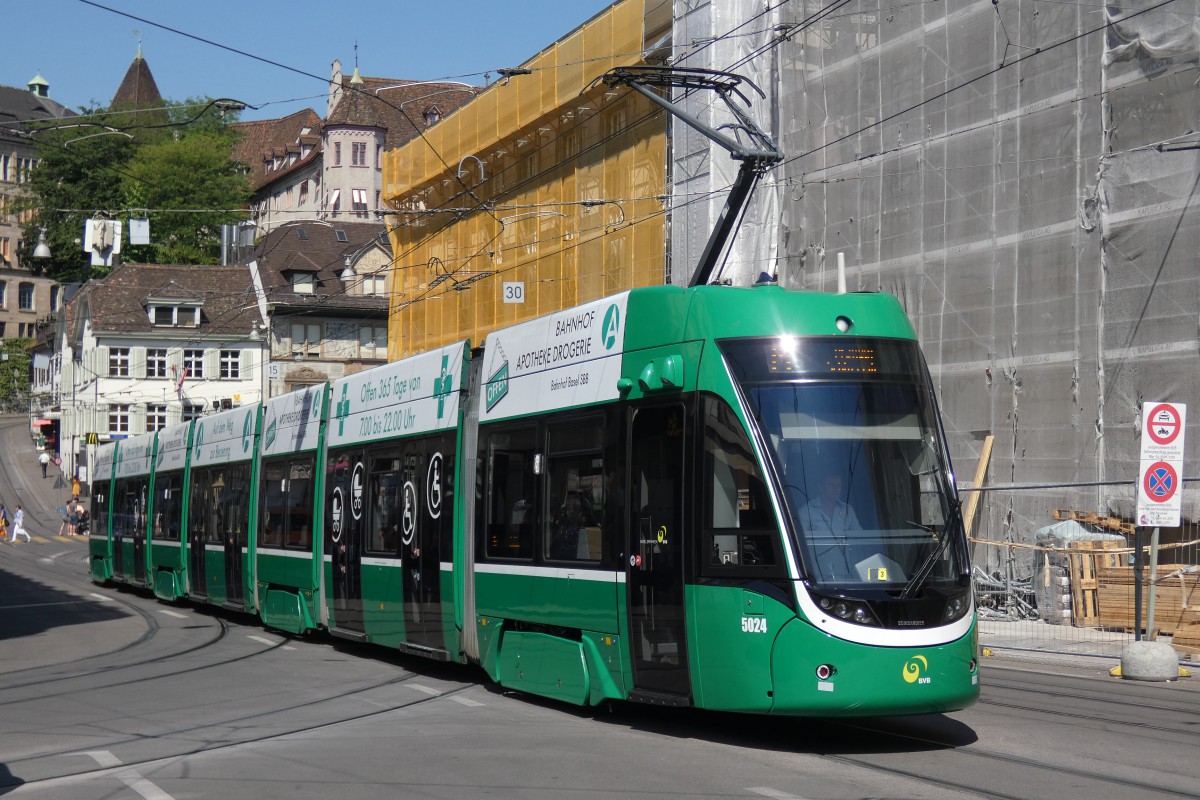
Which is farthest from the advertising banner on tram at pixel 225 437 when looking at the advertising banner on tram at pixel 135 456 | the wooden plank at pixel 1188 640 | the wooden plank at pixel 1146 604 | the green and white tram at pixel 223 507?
the wooden plank at pixel 1188 640

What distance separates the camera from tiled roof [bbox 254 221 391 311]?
76688mm

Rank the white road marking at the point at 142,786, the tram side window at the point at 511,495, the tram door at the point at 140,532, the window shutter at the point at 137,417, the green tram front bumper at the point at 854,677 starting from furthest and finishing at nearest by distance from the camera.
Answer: the window shutter at the point at 137,417 < the tram door at the point at 140,532 < the tram side window at the point at 511,495 < the green tram front bumper at the point at 854,677 < the white road marking at the point at 142,786

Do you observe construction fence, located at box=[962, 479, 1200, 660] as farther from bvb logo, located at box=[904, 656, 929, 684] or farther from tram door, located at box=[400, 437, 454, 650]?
bvb logo, located at box=[904, 656, 929, 684]

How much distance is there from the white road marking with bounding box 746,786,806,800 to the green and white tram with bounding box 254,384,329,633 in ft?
36.0

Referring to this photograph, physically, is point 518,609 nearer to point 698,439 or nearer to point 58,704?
point 698,439

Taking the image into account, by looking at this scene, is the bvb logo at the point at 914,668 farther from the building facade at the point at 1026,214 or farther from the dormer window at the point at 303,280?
the dormer window at the point at 303,280

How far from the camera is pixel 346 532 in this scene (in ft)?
58.3

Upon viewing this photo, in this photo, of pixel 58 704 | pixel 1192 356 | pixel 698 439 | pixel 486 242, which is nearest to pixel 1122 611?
pixel 1192 356

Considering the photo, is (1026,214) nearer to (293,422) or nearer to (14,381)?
(293,422)

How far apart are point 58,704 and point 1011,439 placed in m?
15.4

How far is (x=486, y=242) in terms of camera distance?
42.9 m

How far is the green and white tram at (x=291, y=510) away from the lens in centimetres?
1920

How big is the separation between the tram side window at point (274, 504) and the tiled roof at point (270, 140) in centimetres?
10940

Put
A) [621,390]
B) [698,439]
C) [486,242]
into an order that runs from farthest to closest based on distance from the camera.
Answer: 1. [486,242]
2. [621,390]
3. [698,439]
